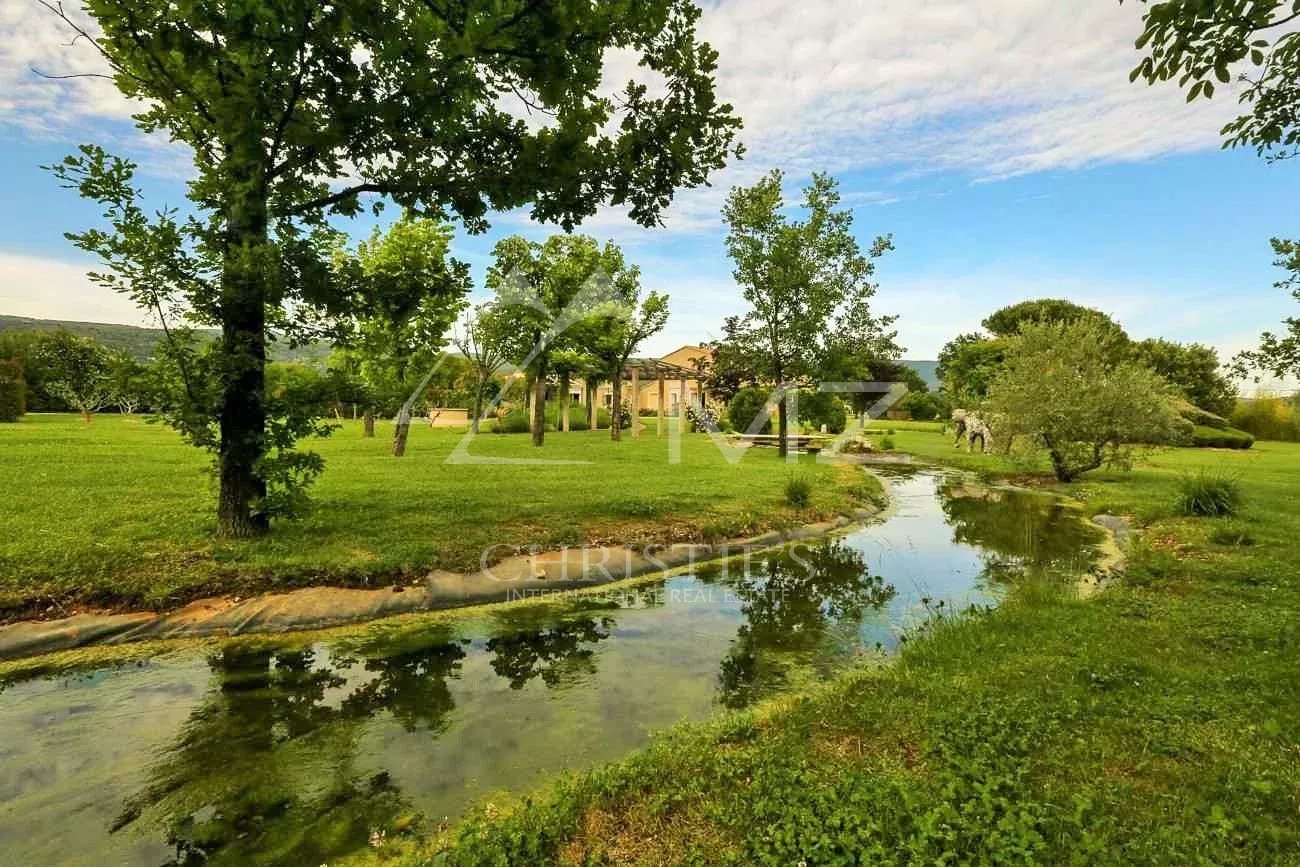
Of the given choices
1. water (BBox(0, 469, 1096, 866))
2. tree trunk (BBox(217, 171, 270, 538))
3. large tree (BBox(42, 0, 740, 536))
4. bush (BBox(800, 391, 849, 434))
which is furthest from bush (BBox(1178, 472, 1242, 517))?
tree trunk (BBox(217, 171, 270, 538))

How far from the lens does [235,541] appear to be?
23.1 feet

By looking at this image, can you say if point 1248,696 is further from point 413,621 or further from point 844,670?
point 413,621

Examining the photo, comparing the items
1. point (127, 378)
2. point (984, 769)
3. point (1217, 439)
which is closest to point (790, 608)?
point (984, 769)

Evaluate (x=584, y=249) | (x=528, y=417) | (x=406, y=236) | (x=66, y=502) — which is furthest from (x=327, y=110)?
(x=528, y=417)

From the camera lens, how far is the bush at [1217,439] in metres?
29.4

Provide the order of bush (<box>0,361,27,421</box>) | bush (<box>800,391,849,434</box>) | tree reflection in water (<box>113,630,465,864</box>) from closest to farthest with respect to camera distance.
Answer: tree reflection in water (<box>113,630,465,864</box>), bush (<box>800,391,849,434</box>), bush (<box>0,361,27,421</box>)

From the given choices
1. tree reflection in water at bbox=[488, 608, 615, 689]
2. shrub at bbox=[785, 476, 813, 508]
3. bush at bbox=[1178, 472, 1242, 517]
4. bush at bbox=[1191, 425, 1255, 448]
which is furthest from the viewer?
bush at bbox=[1191, 425, 1255, 448]

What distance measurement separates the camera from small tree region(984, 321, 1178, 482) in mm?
15477

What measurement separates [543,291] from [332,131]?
19.5 m

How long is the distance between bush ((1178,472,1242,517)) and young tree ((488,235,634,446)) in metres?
18.8

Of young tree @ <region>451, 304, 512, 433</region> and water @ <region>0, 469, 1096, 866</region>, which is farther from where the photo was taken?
young tree @ <region>451, 304, 512, 433</region>

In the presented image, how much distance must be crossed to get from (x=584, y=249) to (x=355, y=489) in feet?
59.2

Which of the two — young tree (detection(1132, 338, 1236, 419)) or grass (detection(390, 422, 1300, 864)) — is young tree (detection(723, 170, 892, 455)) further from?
young tree (detection(1132, 338, 1236, 419))

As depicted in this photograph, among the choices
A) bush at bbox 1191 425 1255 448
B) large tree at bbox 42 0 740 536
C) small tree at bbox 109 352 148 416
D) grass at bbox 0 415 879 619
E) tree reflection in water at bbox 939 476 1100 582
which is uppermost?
large tree at bbox 42 0 740 536
